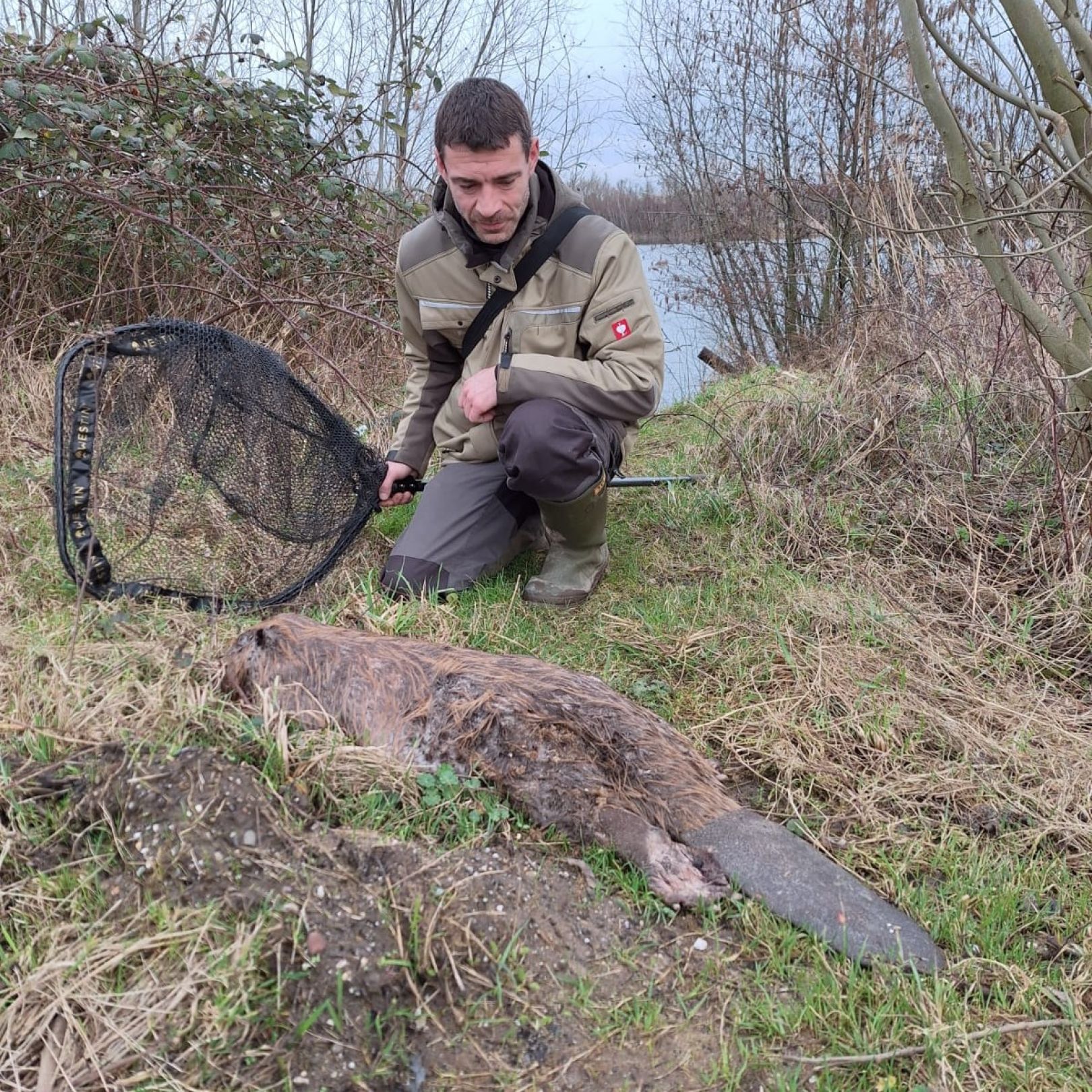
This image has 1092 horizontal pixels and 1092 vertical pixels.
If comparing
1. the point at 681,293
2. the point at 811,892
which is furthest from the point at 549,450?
the point at 681,293

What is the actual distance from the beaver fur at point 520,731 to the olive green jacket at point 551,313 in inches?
46.9

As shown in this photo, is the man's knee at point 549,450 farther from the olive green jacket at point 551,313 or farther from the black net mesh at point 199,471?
the black net mesh at point 199,471

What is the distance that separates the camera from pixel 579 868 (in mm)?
→ 1929

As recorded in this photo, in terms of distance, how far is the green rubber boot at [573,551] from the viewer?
3.22 meters

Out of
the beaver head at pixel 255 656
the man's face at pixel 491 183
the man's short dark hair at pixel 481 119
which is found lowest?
the beaver head at pixel 255 656

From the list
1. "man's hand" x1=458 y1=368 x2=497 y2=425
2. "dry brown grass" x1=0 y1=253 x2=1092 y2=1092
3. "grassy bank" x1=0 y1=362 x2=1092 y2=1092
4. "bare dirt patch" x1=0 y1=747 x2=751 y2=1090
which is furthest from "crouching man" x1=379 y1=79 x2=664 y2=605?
"bare dirt patch" x1=0 y1=747 x2=751 y2=1090

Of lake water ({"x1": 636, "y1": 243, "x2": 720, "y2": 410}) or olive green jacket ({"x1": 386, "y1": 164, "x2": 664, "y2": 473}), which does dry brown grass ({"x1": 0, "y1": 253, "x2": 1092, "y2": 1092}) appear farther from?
lake water ({"x1": 636, "y1": 243, "x2": 720, "y2": 410})

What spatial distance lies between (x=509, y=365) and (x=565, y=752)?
4.79 ft

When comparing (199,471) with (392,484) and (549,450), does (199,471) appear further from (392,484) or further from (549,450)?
(549,450)

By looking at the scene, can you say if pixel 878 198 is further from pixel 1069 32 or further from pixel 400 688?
pixel 400 688

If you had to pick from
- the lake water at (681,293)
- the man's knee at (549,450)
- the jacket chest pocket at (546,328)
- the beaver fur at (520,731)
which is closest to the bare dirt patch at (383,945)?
the beaver fur at (520,731)

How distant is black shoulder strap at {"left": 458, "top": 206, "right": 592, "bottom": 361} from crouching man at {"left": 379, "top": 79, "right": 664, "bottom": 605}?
0.06ft

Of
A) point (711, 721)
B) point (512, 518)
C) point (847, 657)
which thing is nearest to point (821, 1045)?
point (711, 721)

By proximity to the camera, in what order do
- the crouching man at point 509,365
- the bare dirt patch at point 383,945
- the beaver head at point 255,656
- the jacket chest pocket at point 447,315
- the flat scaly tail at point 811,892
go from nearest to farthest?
1. the bare dirt patch at point 383,945
2. the flat scaly tail at point 811,892
3. the beaver head at point 255,656
4. the crouching man at point 509,365
5. the jacket chest pocket at point 447,315
